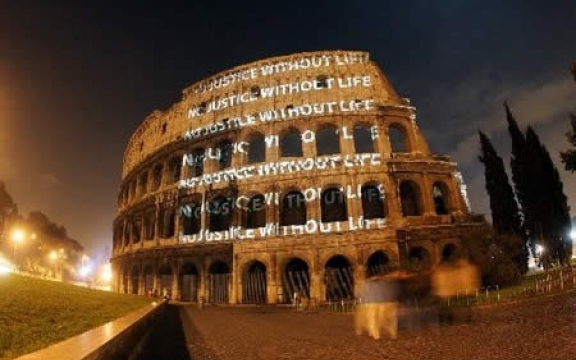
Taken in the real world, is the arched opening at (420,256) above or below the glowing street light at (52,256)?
below

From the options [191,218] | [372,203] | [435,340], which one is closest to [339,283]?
[372,203]

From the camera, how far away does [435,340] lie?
339 inches

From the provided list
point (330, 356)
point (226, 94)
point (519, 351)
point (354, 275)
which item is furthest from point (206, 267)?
point (519, 351)

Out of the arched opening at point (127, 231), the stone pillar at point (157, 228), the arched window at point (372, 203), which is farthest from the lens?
the arched opening at point (127, 231)

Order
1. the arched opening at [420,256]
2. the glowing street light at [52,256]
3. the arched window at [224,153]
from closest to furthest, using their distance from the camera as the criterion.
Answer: the arched opening at [420,256], the arched window at [224,153], the glowing street light at [52,256]

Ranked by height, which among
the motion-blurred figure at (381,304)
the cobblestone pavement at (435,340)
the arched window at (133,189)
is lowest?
the cobblestone pavement at (435,340)

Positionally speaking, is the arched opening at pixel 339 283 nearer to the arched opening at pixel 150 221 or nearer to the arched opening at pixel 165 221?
the arched opening at pixel 165 221

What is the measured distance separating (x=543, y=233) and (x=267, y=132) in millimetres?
18390

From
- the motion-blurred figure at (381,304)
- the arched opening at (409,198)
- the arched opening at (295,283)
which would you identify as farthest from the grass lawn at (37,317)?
the arched opening at (409,198)

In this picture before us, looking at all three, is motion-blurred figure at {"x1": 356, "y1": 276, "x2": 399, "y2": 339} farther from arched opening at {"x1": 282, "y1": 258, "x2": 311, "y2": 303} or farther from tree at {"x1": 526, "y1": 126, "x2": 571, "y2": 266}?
tree at {"x1": 526, "y1": 126, "x2": 571, "y2": 266}

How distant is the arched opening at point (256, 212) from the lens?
90.3ft

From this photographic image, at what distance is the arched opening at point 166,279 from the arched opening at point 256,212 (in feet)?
23.5

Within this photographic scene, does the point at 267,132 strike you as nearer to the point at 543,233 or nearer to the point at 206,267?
the point at 206,267

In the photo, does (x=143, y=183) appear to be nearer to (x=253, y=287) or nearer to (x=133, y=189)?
(x=133, y=189)
